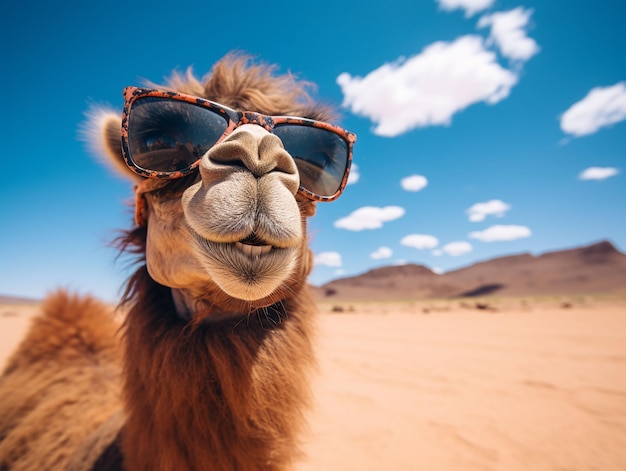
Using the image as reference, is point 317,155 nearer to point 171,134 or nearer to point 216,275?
point 171,134

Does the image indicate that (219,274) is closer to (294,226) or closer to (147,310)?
(294,226)

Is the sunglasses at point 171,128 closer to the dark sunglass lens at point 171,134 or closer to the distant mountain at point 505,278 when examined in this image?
the dark sunglass lens at point 171,134

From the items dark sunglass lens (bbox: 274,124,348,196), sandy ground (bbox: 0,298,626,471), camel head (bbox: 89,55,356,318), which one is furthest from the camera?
sandy ground (bbox: 0,298,626,471)

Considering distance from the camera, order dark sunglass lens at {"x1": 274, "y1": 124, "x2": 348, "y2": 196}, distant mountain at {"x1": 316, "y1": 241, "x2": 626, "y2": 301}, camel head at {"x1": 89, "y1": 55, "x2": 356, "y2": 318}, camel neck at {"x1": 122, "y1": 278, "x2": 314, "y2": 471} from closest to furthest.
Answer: camel head at {"x1": 89, "y1": 55, "x2": 356, "y2": 318}
camel neck at {"x1": 122, "y1": 278, "x2": 314, "y2": 471}
dark sunglass lens at {"x1": 274, "y1": 124, "x2": 348, "y2": 196}
distant mountain at {"x1": 316, "y1": 241, "x2": 626, "y2": 301}

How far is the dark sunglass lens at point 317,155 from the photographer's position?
1576 millimetres

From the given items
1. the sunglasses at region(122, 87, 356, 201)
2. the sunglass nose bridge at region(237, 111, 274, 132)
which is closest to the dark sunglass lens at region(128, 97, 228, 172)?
the sunglasses at region(122, 87, 356, 201)

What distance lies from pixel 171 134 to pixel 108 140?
60 centimetres

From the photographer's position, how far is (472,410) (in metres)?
3.42

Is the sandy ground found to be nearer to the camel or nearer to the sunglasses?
the camel

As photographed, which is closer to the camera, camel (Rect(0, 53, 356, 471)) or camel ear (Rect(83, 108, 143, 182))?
camel (Rect(0, 53, 356, 471))

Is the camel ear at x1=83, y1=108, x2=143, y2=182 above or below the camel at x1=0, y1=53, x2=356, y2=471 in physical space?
above

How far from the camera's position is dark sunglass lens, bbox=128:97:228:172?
4.52ft

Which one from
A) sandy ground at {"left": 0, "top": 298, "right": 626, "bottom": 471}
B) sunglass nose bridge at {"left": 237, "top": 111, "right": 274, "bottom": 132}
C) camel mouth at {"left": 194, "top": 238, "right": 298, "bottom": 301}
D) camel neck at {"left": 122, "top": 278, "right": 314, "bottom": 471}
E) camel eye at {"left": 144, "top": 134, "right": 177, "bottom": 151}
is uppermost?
sunglass nose bridge at {"left": 237, "top": 111, "right": 274, "bottom": 132}

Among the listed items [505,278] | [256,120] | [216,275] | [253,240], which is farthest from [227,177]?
[505,278]
